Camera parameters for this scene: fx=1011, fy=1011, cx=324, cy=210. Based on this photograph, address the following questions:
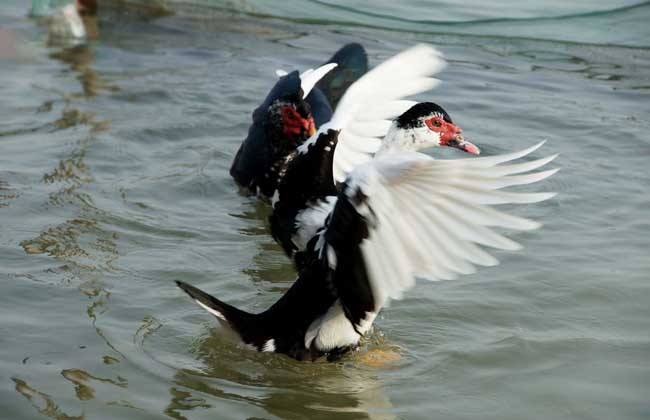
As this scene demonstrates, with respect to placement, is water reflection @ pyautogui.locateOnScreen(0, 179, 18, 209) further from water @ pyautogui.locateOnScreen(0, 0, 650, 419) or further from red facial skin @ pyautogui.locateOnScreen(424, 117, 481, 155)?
red facial skin @ pyautogui.locateOnScreen(424, 117, 481, 155)

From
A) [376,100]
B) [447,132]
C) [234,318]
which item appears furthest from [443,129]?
[234,318]

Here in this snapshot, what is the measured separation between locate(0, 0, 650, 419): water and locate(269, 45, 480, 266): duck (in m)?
0.36

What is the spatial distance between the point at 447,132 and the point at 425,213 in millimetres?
971

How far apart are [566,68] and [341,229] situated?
498 centimetres

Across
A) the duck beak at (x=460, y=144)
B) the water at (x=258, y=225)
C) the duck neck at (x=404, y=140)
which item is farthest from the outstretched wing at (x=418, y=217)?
the duck beak at (x=460, y=144)

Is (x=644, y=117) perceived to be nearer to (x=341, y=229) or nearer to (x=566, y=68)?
(x=566, y=68)

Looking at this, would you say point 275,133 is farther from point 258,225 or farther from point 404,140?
point 404,140

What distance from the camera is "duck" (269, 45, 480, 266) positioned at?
3.83m

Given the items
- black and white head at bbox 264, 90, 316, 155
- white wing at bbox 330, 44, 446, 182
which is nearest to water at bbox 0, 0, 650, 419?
black and white head at bbox 264, 90, 316, 155

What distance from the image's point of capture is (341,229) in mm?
3113

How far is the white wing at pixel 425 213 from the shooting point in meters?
2.89

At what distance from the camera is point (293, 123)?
5.20 metres

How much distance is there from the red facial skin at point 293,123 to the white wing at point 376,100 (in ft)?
2.24

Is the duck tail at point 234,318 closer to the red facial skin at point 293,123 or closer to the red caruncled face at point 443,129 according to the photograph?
the red caruncled face at point 443,129
